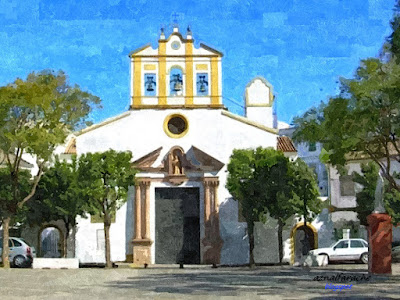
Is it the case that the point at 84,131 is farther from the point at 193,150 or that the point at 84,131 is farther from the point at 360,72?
the point at 360,72

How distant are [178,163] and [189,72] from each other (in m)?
5.58

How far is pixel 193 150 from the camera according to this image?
43969mm

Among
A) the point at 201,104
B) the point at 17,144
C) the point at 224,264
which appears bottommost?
the point at 224,264

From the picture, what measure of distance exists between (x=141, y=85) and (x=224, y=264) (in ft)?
39.2

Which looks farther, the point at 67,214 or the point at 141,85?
the point at 141,85

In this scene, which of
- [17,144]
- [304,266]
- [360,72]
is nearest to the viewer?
[360,72]

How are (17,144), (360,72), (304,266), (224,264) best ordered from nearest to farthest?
(360,72) < (17,144) < (304,266) < (224,264)

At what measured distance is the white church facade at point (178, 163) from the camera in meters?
42.8

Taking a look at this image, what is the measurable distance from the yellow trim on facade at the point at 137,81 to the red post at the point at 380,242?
68.8 ft

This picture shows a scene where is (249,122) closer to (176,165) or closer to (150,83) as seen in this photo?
(176,165)

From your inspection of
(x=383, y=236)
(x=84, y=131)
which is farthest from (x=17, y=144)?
(x=383, y=236)

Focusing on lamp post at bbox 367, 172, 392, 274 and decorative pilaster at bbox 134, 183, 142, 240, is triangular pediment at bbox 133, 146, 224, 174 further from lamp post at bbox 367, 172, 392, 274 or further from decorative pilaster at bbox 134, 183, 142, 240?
lamp post at bbox 367, 172, 392, 274

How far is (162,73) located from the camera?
43375 mm

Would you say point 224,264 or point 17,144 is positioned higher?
point 17,144
